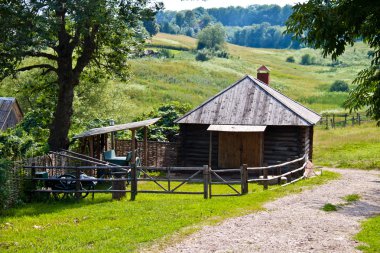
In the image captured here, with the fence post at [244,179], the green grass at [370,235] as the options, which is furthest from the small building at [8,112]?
the green grass at [370,235]

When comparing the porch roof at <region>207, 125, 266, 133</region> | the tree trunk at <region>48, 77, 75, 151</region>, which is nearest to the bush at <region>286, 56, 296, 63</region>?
the porch roof at <region>207, 125, 266, 133</region>

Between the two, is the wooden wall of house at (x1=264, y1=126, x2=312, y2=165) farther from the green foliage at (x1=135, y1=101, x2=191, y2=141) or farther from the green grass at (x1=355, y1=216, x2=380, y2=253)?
the green grass at (x1=355, y1=216, x2=380, y2=253)

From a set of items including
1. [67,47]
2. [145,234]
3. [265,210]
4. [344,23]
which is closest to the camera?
[344,23]

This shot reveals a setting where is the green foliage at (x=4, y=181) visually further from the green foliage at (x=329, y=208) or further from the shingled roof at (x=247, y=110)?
the shingled roof at (x=247, y=110)

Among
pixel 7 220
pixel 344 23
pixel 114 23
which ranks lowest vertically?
pixel 7 220

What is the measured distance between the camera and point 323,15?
8.81 metres

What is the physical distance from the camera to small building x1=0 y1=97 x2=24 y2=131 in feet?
141

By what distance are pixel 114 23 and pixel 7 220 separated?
998cm

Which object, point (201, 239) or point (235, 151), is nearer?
point (201, 239)

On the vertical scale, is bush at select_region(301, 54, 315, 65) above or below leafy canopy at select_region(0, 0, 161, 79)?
above

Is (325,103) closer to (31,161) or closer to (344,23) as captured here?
(31,161)

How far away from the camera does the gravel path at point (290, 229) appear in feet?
42.4

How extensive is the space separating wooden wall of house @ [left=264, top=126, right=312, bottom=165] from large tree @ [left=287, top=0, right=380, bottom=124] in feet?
62.1

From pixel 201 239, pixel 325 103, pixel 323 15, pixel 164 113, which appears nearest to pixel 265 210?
pixel 201 239
